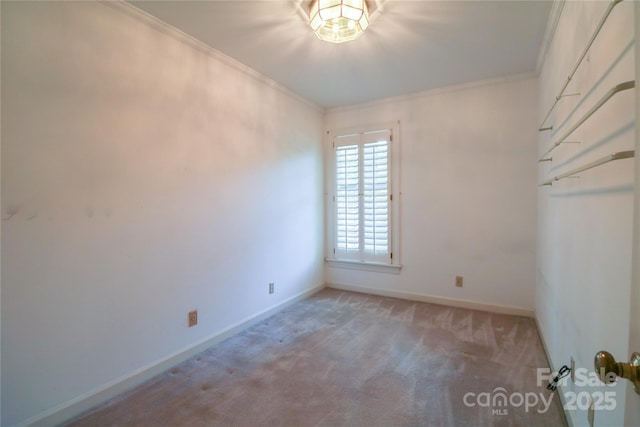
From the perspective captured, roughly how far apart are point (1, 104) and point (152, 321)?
1511 mm

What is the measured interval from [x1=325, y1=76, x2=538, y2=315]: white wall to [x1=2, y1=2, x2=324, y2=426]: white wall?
1845mm

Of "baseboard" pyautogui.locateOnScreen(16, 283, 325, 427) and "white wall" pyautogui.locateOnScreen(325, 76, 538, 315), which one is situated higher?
"white wall" pyautogui.locateOnScreen(325, 76, 538, 315)

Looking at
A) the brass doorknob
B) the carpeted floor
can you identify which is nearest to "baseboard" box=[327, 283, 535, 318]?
the carpeted floor

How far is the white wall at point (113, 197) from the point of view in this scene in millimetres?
1562

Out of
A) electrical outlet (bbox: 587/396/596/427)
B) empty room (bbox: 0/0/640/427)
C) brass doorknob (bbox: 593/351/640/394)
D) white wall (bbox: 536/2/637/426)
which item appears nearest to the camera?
brass doorknob (bbox: 593/351/640/394)

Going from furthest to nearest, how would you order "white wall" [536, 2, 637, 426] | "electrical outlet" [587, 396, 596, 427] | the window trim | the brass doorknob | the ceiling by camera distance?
the window trim → the ceiling → "electrical outlet" [587, 396, 596, 427] → "white wall" [536, 2, 637, 426] → the brass doorknob

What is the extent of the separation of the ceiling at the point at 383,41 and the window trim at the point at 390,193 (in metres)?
0.62

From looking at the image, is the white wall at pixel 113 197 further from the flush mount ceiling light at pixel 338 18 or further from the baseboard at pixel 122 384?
the flush mount ceiling light at pixel 338 18

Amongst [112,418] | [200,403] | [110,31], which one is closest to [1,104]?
[110,31]

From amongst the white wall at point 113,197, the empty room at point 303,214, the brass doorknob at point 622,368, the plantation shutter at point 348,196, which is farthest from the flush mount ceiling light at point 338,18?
the brass doorknob at point 622,368

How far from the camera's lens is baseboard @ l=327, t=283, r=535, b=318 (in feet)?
10.4

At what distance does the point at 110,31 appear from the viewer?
1901 millimetres

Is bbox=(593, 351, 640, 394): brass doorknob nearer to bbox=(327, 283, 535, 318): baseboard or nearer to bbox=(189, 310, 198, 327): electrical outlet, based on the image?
bbox=(189, 310, 198, 327): electrical outlet

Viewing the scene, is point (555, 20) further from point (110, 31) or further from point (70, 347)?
point (70, 347)
